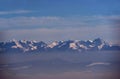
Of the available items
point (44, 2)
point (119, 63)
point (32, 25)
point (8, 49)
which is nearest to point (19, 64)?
point (8, 49)

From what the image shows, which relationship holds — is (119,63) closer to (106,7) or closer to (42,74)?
(106,7)

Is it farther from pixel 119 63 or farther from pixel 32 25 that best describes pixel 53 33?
pixel 119 63

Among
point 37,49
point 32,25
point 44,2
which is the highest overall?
point 44,2

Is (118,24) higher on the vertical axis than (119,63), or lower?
higher

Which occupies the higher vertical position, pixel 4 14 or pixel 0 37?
pixel 4 14

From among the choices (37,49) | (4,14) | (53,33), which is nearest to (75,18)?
(53,33)

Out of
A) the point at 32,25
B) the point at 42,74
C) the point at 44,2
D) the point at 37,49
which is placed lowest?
the point at 42,74
